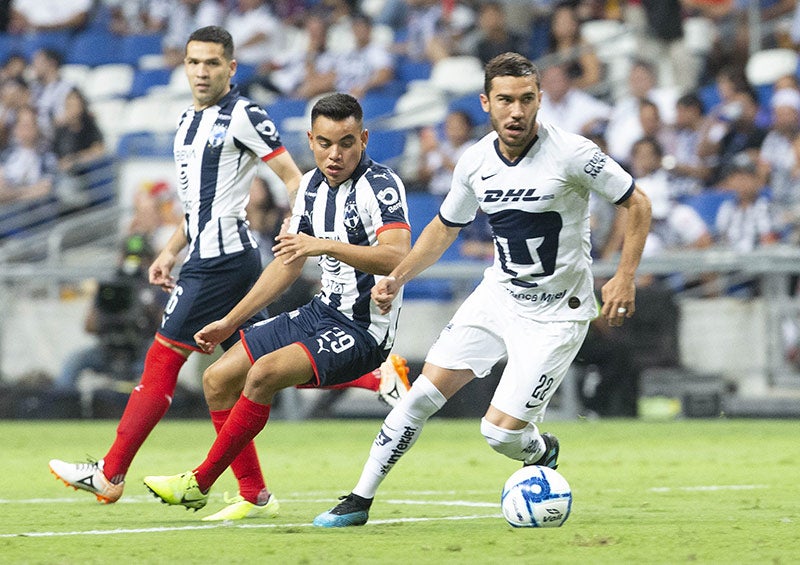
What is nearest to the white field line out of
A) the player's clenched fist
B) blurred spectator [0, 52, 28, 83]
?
the player's clenched fist

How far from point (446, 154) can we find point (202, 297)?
919 cm

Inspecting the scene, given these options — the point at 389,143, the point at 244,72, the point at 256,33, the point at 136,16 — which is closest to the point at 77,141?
the point at 244,72

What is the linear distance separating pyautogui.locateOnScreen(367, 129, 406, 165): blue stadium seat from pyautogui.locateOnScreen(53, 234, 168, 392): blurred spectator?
4475mm

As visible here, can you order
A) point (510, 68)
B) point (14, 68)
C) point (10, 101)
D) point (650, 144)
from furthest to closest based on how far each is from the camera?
point (14, 68), point (10, 101), point (650, 144), point (510, 68)

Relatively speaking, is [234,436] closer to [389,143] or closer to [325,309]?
[325,309]

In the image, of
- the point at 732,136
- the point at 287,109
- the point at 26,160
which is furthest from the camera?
the point at 26,160

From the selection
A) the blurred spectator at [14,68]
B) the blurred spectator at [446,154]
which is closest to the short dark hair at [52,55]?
the blurred spectator at [14,68]

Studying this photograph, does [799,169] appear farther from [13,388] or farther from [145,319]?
[13,388]

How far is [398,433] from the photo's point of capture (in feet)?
21.2

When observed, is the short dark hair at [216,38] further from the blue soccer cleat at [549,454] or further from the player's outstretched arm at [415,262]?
the blue soccer cleat at [549,454]

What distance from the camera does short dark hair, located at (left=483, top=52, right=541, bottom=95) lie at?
6316mm

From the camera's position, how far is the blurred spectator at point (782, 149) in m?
14.6

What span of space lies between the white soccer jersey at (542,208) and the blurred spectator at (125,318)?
26.3ft

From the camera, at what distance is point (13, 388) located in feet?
48.2
